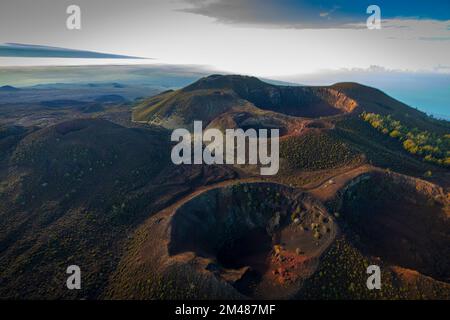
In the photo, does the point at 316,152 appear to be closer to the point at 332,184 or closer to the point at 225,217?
the point at 332,184

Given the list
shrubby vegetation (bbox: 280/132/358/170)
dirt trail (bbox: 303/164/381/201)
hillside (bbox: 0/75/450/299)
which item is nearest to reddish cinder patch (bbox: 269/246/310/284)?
hillside (bbox: 0/75/450/299)

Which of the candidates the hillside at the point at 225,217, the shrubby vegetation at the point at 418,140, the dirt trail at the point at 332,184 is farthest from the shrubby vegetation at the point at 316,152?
the shrubby vegetation at the point at 418,140

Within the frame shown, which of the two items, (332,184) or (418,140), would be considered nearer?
(332,184)

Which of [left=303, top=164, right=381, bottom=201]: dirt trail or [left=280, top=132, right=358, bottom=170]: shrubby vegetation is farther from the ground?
[left=280, top=132, right=358, bottom=170]: shrubby vegetation

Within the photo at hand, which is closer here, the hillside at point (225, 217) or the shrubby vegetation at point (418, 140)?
the hillside at point (225, 217)

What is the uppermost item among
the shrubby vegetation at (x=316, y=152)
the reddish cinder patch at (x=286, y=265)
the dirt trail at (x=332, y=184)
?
the shrubby vegetation at (x=316, y=152)

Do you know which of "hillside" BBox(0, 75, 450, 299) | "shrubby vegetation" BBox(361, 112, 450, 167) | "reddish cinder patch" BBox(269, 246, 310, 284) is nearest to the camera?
"hillside" BBox(0, 75, 450, 299)

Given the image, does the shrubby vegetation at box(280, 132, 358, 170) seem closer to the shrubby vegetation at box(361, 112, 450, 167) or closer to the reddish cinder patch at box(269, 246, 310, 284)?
Result: the shrubby vegetation at box(361, 112, 450, 167)

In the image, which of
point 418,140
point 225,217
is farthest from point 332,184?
point 418,140

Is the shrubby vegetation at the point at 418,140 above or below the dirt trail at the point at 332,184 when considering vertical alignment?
above

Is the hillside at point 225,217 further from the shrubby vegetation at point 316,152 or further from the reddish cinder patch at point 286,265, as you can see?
the shrubby vegetation at point 316,152
